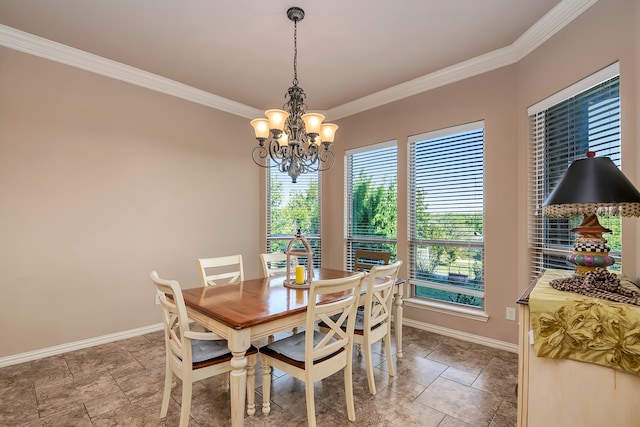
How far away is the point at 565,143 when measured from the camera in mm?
2469

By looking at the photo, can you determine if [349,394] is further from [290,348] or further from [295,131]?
[295,131]

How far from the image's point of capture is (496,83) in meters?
3.02

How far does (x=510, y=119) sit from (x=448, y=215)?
3.64 ft

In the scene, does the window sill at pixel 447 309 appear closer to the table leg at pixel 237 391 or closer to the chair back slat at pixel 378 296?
the chair back slat at pixel 378 296

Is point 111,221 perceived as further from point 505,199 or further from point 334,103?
point 505,199

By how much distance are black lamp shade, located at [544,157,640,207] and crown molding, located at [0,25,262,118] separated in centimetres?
379

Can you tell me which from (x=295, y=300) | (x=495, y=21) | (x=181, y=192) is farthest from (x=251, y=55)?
(x=295, y=300)

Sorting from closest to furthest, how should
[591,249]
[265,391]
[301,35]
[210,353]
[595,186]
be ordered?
1. [595,186]
2. [591,249]
3. [210,353]
4. [265,391]
5. [301,35]

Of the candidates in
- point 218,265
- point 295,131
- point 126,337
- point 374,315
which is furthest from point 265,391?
point 126,337

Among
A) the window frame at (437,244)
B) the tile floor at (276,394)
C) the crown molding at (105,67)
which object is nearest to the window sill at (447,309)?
the window frame at (437,244)

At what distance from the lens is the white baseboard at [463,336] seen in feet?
9.61

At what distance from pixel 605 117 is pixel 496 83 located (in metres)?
1.14

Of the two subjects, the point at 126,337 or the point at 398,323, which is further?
the point at 126,337

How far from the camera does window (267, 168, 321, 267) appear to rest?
14.8 feet
